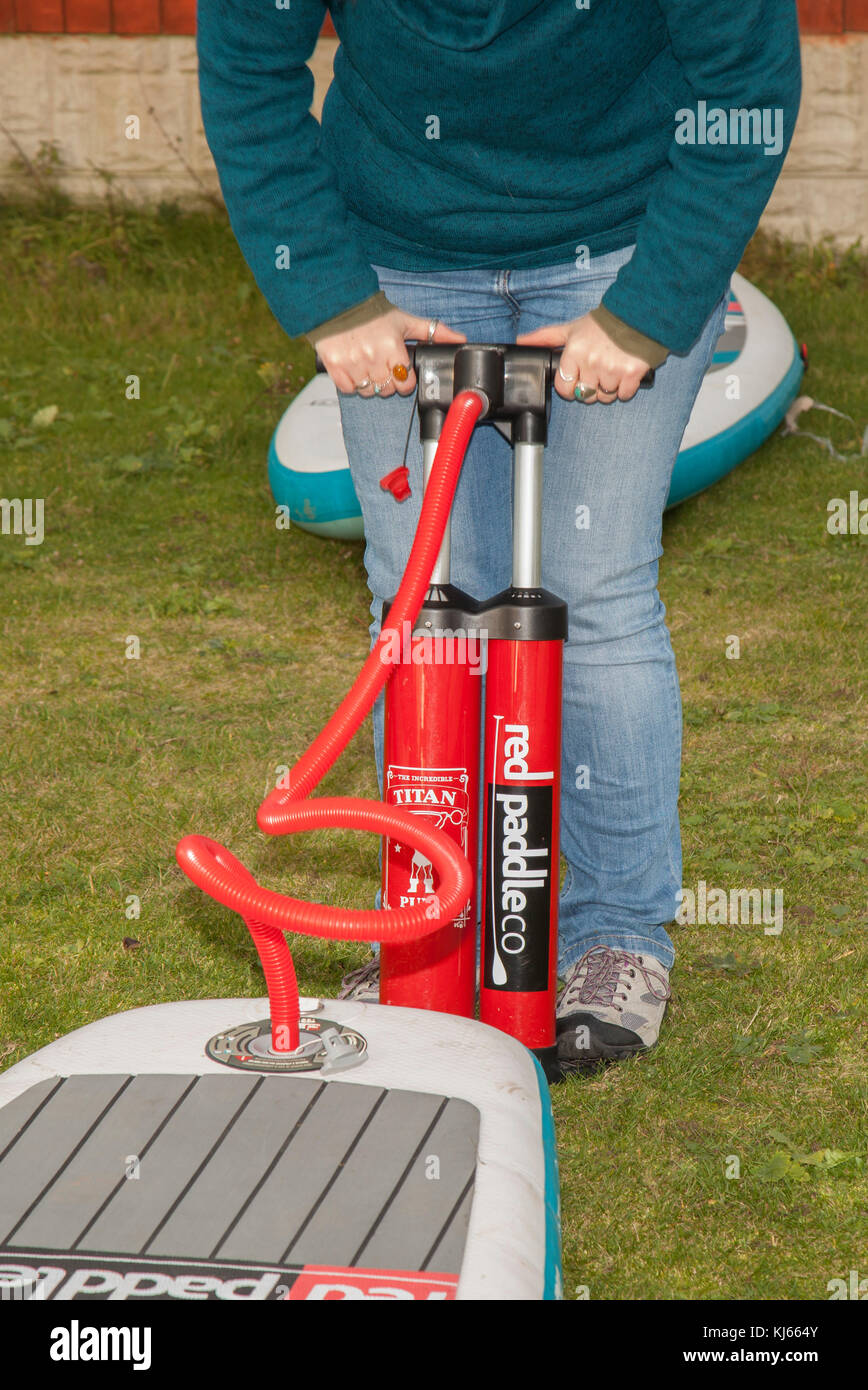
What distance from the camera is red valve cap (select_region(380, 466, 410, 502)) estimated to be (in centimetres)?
173

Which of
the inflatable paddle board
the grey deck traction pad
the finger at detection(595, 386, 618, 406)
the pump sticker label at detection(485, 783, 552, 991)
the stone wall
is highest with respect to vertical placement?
the stone wall

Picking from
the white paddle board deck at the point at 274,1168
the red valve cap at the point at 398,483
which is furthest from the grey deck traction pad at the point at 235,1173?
the red valve cap at the point at 398,483

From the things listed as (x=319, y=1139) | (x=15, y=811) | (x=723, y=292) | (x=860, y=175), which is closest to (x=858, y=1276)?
(x=319, y=1139)

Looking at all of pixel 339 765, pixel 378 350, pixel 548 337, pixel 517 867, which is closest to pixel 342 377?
pixel 378 350

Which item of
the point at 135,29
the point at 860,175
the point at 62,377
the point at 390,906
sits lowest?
the point at 390,906

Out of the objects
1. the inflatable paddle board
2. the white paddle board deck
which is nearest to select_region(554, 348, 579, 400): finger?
the white paddle board deck

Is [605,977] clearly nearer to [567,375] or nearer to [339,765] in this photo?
[567,375]

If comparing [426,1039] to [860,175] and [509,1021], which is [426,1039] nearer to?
[509,1021]

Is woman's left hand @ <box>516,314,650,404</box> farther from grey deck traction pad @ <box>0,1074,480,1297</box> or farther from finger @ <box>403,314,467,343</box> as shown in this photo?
grey deck traction pad @ <box>0,1074,480,1297</box>

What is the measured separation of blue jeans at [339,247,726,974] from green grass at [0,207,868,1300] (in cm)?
27

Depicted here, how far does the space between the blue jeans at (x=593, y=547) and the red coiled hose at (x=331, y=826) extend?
0.31 metres

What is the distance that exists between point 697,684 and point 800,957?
1.16m

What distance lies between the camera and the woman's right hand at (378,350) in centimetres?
165
